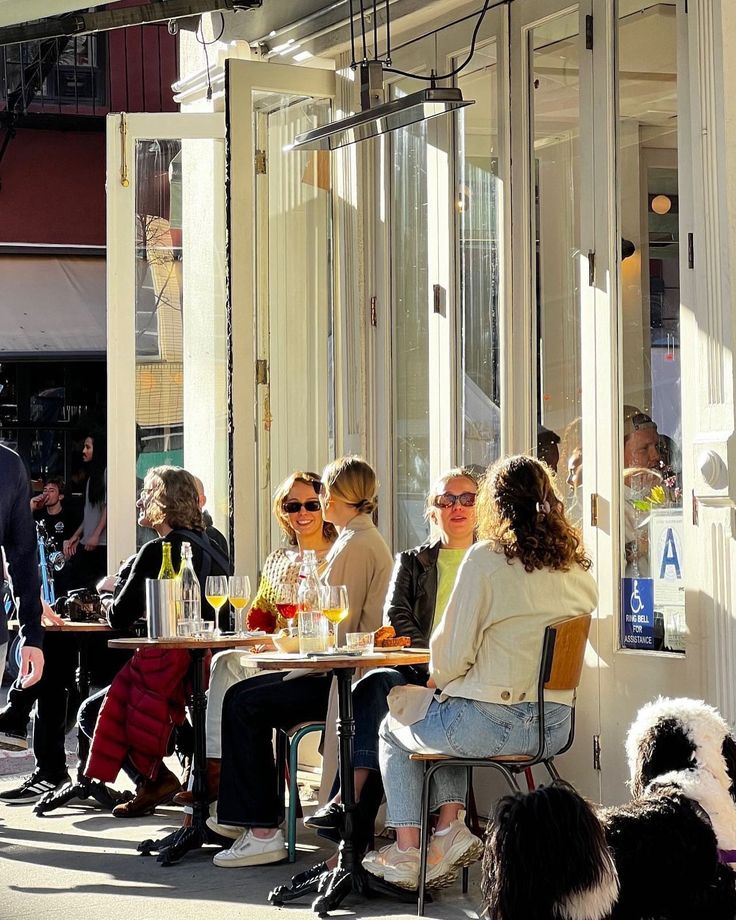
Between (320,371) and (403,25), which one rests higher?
(403,25)

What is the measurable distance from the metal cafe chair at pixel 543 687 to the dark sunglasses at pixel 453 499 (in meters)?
0.94

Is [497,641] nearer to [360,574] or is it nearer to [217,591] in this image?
[360,574]

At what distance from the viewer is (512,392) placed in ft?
21.4

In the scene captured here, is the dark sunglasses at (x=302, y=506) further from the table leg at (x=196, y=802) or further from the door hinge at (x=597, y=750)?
the door hinge at (x=597, y=750)

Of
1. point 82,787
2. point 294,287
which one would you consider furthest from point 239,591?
point 294,287

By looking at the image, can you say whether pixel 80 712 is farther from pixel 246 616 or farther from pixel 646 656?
pixel 646 656

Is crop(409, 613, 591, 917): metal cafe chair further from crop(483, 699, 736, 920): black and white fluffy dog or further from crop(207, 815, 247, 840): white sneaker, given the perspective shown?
crop(207, 815, 247, 840): white sneaker

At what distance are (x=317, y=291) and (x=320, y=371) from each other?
40 cm

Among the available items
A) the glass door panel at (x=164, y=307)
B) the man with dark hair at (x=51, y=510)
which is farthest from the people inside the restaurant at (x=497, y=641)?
the man with dark hair at (x=51, y=510)

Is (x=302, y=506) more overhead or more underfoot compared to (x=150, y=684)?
more overhead

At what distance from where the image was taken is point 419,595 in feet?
19.1

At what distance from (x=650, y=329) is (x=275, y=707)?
2.00m

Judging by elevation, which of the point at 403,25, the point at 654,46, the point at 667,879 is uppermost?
the point at 403,25

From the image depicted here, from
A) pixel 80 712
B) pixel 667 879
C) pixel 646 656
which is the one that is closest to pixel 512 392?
pixel 646 656
